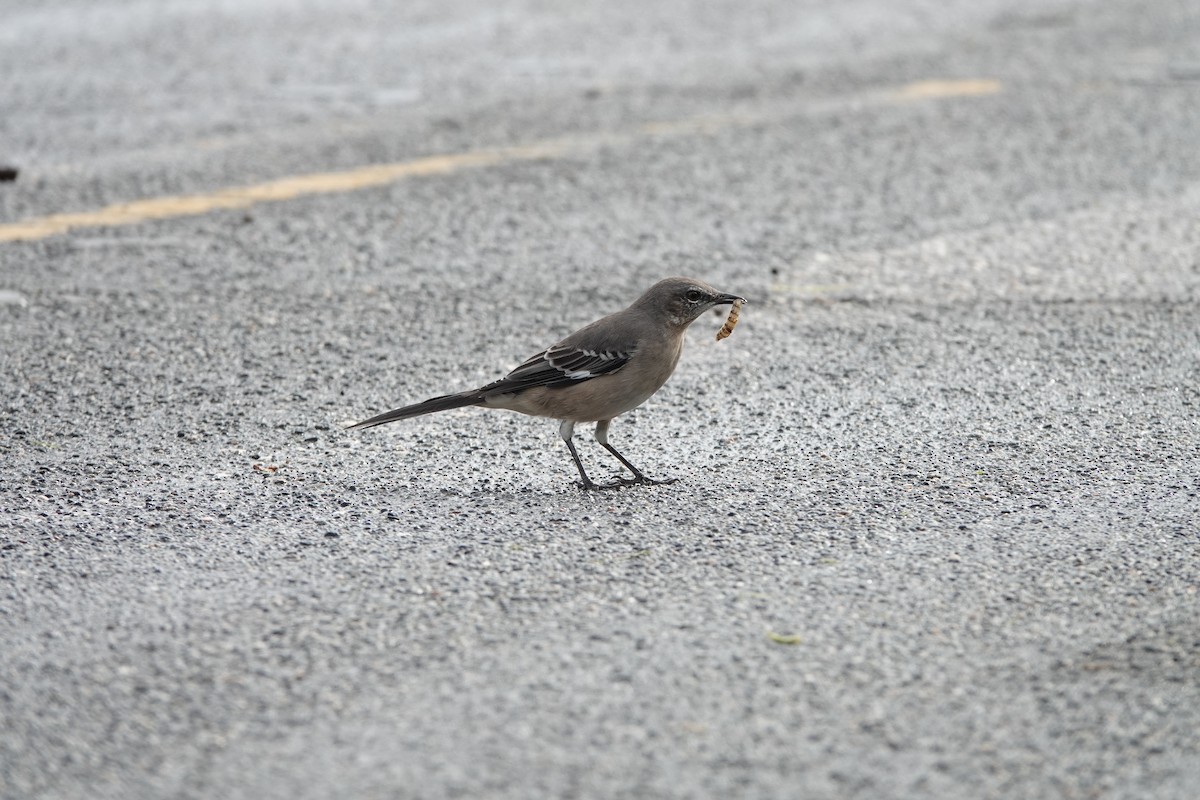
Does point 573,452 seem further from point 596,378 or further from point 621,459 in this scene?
point 596,378

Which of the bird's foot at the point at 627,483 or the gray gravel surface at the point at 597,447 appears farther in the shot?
the bird's foot at the point at 627,483

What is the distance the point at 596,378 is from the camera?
17.9 ft

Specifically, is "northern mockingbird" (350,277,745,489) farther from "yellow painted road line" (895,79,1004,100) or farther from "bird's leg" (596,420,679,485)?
"yellow painted road line" (895,79,1004,100)

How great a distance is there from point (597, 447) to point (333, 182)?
12.9 ft

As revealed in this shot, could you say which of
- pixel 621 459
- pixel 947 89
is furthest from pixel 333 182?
pixel 947 89

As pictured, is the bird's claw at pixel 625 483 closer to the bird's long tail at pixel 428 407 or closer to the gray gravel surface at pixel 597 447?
the gray gravel surface at pixel 597 447

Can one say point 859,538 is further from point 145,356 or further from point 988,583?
point 145,356

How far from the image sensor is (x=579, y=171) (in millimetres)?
9555

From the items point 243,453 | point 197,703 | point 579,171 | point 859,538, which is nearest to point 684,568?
point 859,538

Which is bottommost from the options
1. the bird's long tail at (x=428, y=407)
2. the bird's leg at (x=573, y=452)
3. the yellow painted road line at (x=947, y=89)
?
the bird's leg at (x=573, y=452)

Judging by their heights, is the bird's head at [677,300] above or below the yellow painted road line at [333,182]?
below

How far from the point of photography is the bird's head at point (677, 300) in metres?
5.68

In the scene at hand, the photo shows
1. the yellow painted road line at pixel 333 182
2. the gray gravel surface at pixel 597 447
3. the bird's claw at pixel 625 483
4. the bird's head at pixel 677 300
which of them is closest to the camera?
the gray gravel surface at pixel 597 447

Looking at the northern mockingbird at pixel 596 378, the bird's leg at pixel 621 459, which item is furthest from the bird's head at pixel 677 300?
the bird's leg at pixel 621 459
